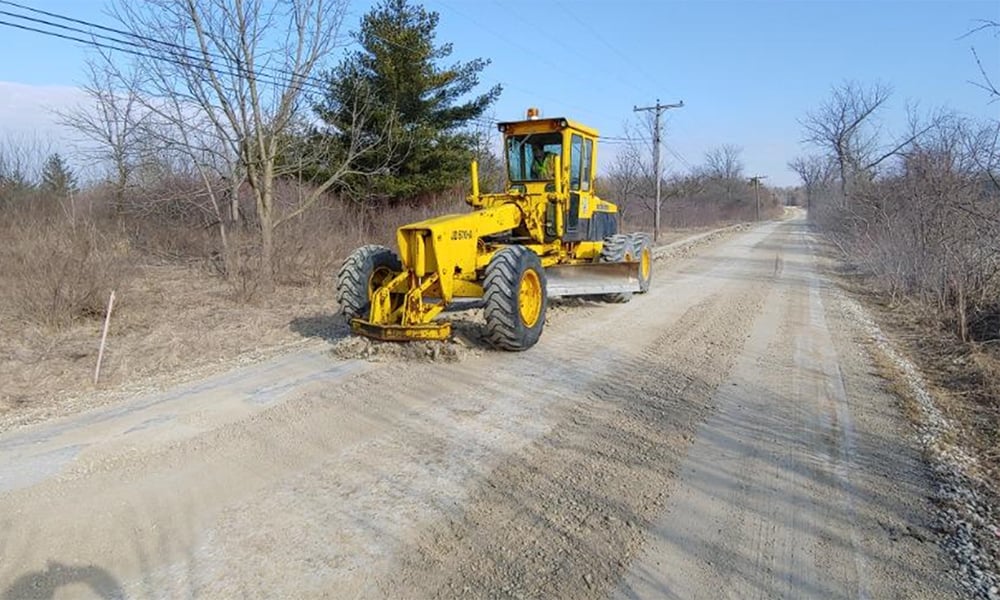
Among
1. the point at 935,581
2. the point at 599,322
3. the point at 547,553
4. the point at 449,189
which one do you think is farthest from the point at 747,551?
the point at 449,189

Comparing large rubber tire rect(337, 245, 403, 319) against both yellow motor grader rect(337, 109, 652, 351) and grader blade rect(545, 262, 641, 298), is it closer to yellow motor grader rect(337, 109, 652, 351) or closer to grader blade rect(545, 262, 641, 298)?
yellow motor grader rect(337, 109, 652, 351)

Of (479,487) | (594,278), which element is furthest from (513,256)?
(479,487)

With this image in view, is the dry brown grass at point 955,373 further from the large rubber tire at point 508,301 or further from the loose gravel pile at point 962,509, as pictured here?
the large rubber tire at point 508,301

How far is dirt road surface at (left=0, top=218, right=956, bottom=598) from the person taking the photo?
3.11 m

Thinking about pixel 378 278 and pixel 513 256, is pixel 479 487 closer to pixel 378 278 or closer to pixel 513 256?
pixel 513 256

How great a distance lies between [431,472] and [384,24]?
1813 cm

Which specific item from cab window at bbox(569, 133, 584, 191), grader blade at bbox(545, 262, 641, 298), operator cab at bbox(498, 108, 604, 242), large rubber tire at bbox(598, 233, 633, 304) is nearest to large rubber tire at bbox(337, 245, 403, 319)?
grader blade at bbox(545, 262, 641, 298)

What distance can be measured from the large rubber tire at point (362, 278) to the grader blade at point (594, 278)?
250cm

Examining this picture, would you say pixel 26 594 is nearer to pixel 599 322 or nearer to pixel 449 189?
pixel 599 322

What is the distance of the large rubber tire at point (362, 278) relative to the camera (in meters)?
7.64

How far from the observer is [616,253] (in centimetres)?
1120

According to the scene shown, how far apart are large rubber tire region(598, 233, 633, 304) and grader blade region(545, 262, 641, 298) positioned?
702mm

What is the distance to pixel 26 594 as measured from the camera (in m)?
2.92

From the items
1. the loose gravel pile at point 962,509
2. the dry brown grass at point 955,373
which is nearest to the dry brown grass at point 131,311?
the loose gravel pile at point 962,509
